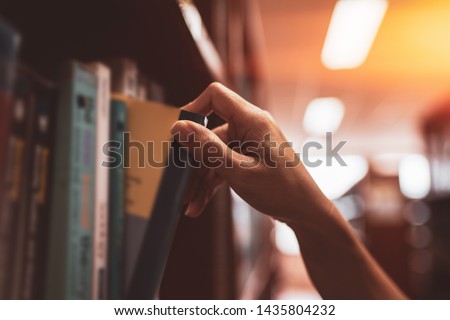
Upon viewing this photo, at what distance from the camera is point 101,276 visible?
0.49 m

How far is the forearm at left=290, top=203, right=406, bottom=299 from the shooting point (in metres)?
0.55

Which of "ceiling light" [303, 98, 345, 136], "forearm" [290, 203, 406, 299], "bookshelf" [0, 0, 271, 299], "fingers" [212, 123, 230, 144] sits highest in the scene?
"ceiling light" [303, 98, 345, 136]

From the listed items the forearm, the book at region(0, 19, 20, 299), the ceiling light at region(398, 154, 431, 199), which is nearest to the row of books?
the book at region(0, 19, 20, 299)

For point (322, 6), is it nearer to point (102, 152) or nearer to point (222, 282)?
point (222, 282)

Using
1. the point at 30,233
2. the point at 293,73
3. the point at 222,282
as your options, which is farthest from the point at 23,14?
the point at 293,73

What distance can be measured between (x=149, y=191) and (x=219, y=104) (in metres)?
0.13

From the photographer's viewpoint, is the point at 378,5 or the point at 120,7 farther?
the point at 378,5

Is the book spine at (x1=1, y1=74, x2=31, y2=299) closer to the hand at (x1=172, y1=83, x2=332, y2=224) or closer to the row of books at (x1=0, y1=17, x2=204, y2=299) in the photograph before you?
the row of books at (x1=0, y1=17, x2=204, y2=299)

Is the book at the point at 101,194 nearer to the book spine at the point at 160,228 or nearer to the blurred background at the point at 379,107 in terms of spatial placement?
the book spine at the point at 160,228

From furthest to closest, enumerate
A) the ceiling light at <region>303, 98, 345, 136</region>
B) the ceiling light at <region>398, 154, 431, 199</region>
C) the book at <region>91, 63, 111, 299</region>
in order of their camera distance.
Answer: the ceiling light at <region>398, 154, 431, 199</region> < the ceiling light at <region>303, 98, 345, 136</region> < the book at <region>91, 63, 111, 299</region>

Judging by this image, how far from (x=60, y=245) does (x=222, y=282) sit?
489 millimetres

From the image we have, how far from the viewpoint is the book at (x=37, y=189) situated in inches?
16.5

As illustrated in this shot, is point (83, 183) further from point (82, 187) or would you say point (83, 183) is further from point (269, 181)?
point (269, 181)

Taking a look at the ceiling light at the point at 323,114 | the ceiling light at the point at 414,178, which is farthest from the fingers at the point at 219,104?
the ceiling light at the point at 414,178
